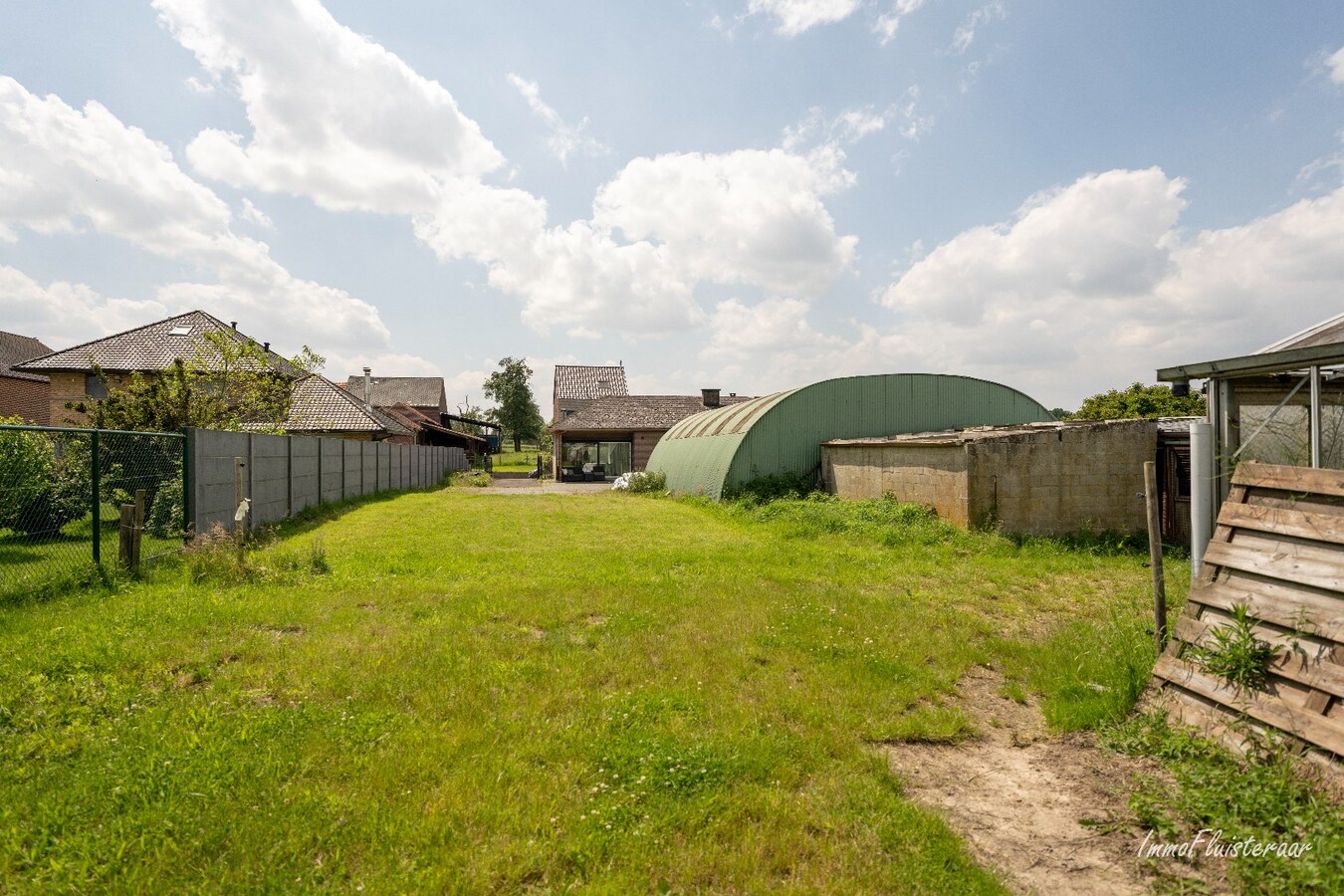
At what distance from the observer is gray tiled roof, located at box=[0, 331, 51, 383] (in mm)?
33594

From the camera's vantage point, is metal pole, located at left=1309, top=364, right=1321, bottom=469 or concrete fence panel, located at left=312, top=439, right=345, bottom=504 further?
concrete fence panel, located at left=312, top=439, right=345, bottom=504

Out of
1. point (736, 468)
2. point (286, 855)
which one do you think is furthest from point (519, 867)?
point (736, 468)

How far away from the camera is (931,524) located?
11602 mm

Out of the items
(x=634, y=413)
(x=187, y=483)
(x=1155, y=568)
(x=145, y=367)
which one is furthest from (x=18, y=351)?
(x=1155, y=568)

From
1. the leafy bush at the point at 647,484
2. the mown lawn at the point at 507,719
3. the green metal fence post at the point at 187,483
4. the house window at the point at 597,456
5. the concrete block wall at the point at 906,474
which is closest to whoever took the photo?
the mown lawn at the point at 507,719

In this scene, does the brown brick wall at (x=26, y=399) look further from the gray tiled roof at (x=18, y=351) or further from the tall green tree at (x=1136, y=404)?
the tall green tree at (x=1136, y=404)

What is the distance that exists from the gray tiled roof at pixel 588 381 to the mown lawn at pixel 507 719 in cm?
3513

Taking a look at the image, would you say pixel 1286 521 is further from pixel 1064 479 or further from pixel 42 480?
pixel 42 480

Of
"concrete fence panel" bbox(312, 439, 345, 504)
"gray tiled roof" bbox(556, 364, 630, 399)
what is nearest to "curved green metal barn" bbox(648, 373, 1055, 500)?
"concrete fence panel" bbox(312, 439, 345, 504)

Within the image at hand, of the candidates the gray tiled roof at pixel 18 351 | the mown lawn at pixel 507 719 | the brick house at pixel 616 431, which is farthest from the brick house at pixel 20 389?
the mown lawn at pixel 507 719

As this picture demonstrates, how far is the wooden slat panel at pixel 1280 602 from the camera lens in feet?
10.9

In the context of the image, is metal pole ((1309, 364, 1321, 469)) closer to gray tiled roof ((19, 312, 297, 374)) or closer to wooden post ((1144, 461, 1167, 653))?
wooden post ((1144, 461, 1167, 653))

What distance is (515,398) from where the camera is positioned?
65.6 meters

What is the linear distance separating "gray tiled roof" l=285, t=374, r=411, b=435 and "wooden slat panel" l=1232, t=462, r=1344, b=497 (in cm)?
2718
